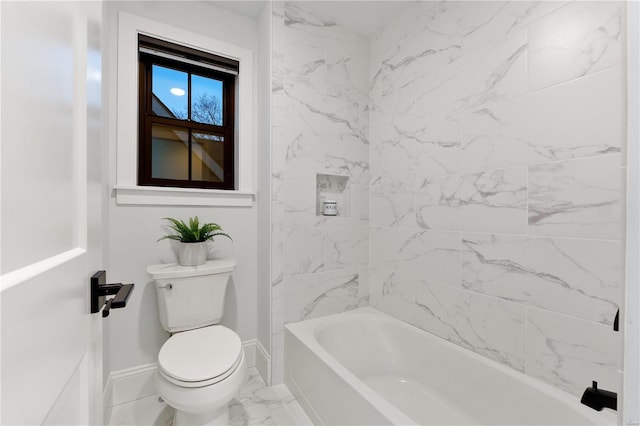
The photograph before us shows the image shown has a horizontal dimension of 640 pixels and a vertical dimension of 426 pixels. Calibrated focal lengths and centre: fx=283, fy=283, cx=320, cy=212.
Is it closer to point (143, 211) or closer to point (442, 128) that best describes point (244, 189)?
point (143, 211)

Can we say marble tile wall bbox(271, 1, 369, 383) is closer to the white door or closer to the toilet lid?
the toilet lid

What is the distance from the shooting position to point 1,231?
0.84 ft

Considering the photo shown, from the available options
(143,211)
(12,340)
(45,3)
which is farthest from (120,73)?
(12,340)

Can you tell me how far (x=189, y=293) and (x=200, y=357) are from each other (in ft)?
1.44

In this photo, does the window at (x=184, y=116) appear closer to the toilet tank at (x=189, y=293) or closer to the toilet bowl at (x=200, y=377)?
the toilet tank at (x=189, y=293)

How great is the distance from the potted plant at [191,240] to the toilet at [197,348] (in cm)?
5

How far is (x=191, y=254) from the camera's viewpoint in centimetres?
168

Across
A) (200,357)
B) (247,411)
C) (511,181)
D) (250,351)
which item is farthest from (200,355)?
(511,181)

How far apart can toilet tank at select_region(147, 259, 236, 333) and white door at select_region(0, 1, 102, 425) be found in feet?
3.62

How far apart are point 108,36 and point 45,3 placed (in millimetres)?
1661

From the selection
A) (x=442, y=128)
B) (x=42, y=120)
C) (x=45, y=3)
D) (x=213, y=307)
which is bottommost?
(x=213, y=307)

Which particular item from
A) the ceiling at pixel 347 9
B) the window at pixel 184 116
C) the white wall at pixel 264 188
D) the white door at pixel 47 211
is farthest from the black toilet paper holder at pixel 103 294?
the ceiling at pixel 347 9

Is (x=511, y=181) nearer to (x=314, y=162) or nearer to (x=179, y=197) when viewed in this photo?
(x=314, y=162)

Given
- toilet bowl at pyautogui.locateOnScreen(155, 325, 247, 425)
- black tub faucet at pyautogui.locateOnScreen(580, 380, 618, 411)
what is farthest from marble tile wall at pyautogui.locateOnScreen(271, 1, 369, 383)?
black tub faucet at pyautogui.locateOnScreen(580, 380, 618, 411)
